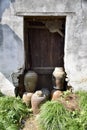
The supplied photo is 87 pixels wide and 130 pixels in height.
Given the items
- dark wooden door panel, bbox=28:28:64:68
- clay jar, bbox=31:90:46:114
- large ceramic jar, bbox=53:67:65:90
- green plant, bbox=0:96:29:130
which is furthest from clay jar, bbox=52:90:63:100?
dark wooden door panel, bbox=28:28:64:68

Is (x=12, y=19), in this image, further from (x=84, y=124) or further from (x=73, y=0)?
(x=84, y=124)

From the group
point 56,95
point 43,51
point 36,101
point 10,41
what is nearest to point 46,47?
point 43,51

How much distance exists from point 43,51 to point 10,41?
120 centimetres

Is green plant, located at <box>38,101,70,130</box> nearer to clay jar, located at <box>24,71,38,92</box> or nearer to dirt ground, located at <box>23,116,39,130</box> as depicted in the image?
dirt ground, located at <box>23,116,39,130</box>

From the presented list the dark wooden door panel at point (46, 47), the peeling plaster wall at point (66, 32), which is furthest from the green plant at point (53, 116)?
the dark wooden door panel at point (46, 47)

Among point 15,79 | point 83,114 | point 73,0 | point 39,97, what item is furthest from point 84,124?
point 73,0

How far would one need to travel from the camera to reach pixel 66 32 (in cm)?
1005

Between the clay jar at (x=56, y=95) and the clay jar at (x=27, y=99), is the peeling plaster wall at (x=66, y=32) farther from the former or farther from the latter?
the clay jar at (x=27, y=99)

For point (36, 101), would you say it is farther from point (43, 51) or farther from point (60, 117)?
point (43, 51)

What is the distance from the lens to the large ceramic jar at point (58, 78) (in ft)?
33.8

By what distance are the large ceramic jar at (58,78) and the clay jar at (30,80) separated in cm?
57

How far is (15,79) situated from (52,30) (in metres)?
1.87

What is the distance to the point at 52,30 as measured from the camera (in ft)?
34.9

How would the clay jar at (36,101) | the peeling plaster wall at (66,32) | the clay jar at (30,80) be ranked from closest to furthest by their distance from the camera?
the clay jar at (36,101) < the peeling plaster wall at (66,32) < the clay jar at (30,80)
